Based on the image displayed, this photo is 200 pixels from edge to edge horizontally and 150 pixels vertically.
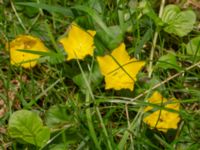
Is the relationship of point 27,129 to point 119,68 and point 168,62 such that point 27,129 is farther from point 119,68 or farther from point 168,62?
point 168,62

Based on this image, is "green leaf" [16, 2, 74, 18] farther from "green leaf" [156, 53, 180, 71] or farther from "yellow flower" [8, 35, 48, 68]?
"green leaf" [156, 53, 180, 71]

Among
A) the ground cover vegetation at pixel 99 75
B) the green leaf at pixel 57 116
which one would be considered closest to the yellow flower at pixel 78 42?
the ground cover vegetation at pixel 99 75

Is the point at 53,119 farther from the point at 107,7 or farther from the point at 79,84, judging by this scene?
the point at 107,7

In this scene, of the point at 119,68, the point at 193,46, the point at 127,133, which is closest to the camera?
the point at 127,133

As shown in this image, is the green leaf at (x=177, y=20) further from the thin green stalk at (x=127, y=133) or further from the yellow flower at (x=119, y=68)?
the thin green stalk at (x=127, y=133)

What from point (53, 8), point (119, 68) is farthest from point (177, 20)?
point (53, 8)

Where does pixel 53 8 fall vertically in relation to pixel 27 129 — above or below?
above

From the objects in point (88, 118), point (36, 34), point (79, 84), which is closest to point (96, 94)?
point (79, 84)
